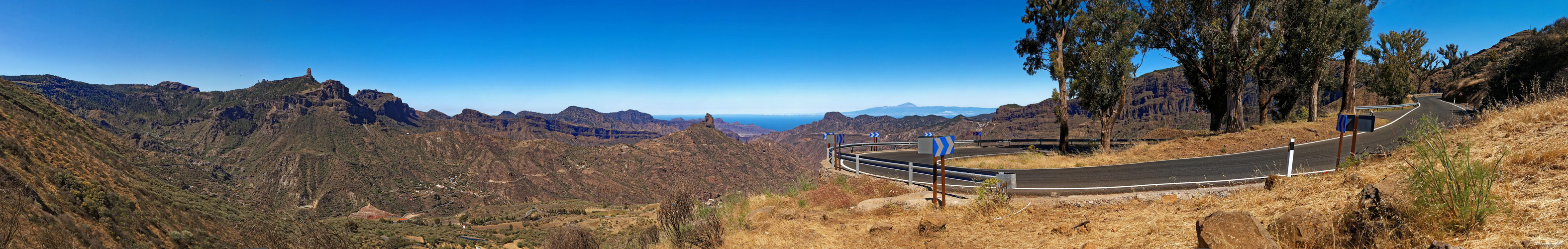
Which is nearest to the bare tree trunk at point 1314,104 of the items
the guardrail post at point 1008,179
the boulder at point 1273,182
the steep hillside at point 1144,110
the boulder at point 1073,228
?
the guardrail post at point 1008,179

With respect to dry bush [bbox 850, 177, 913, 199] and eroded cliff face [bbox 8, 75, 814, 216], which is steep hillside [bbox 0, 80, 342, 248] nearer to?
dry bush [bbox 850, 177, 913, 199]

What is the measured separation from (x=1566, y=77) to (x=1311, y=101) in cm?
1052

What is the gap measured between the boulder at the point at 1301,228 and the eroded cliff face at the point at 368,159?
113022 mm

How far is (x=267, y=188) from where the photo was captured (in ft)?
372

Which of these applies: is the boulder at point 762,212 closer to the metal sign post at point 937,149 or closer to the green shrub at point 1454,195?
the metal sign post at point 937,149

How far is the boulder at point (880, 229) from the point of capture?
729cm

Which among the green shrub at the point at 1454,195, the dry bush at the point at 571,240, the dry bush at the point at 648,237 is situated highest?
the green shrub at the point at 1454,195

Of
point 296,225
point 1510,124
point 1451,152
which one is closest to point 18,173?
point 296,225

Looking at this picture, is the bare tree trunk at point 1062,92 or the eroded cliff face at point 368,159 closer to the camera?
the bare tree trunk at point 1062,92

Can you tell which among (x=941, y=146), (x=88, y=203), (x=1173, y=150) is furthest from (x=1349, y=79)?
(x=88, y=203)

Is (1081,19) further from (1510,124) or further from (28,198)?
(28,198)

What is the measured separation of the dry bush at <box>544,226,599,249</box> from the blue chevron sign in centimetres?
877

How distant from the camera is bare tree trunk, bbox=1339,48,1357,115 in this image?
76.9ft

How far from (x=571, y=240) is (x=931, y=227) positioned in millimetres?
10544
